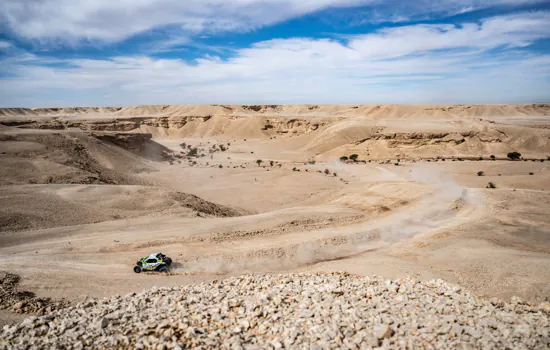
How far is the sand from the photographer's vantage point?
12203mm

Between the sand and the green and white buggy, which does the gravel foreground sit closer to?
the sand

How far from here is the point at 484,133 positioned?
5025cm

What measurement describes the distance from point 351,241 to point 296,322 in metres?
9.92

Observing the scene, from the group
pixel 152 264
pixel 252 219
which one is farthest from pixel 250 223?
pixel 152 264

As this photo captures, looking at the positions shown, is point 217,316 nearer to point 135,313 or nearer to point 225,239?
point 135,313

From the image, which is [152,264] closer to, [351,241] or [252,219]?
[252,219]

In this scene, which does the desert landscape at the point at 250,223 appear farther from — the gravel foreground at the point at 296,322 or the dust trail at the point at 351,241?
the gravel foreground at the point at 296,322

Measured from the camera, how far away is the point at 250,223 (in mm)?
17797

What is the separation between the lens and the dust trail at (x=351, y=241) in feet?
44.6

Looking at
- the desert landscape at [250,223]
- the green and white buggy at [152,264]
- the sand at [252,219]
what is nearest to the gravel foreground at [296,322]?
the desert landscape at [250,223]

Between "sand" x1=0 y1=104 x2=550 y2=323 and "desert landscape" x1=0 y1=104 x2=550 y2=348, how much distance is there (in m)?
0.09

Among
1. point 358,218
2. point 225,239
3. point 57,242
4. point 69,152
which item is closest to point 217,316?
point 225,239

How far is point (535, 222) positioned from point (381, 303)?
51.5 feet

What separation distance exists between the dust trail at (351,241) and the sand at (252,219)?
69 mm
